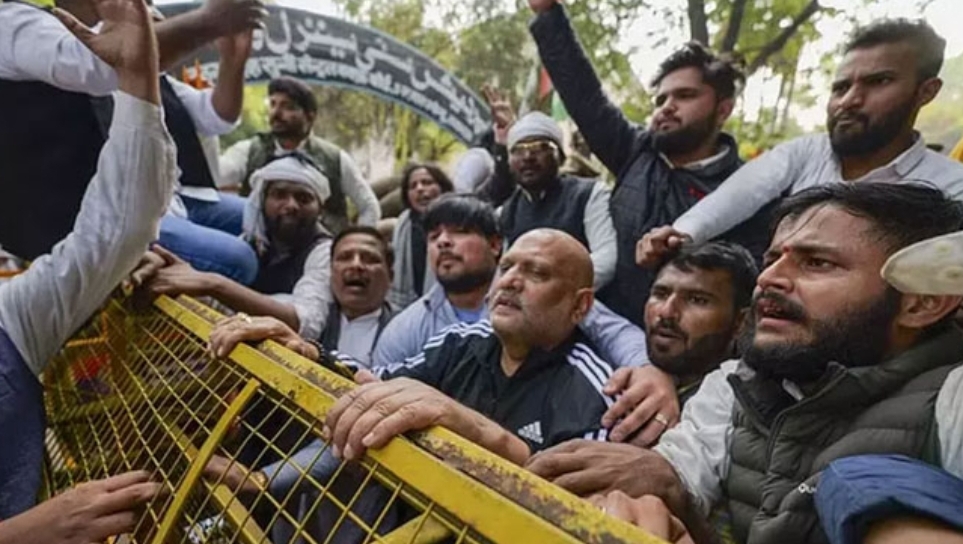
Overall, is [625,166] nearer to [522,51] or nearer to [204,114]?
[204,114]

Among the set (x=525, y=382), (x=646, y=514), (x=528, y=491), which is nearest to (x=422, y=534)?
(x=528, y=491)

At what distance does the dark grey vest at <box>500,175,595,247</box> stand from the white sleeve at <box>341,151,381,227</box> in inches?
58.1

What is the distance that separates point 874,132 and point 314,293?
2.42 meters

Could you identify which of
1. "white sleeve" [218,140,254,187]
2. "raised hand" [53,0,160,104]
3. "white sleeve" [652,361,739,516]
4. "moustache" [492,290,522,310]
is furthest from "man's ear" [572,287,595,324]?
"white sleeve" [218,140,254,187]

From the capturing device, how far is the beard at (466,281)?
3.14 m

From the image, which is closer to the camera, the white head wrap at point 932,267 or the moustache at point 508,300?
the white head wrap at point 932,267

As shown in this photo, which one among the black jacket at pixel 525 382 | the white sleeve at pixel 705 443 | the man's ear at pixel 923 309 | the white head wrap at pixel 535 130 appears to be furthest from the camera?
the white head wrap at pixel 535 130

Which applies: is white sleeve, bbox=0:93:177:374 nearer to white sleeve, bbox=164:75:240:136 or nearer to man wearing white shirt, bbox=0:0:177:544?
man wearing white shirt, bbox=0:0:177:544

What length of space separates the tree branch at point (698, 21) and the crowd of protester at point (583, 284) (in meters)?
3.24

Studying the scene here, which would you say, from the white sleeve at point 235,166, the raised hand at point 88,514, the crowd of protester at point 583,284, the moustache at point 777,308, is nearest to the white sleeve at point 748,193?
the crowd of protester at point 583,284

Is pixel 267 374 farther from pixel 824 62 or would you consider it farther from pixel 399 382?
pixel 824 62

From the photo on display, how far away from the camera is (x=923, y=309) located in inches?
53.5

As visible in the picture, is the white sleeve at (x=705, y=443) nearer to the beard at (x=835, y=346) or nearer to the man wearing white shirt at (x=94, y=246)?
the beard at (x=835, y=346)

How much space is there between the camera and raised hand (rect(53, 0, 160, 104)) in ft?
5.67
